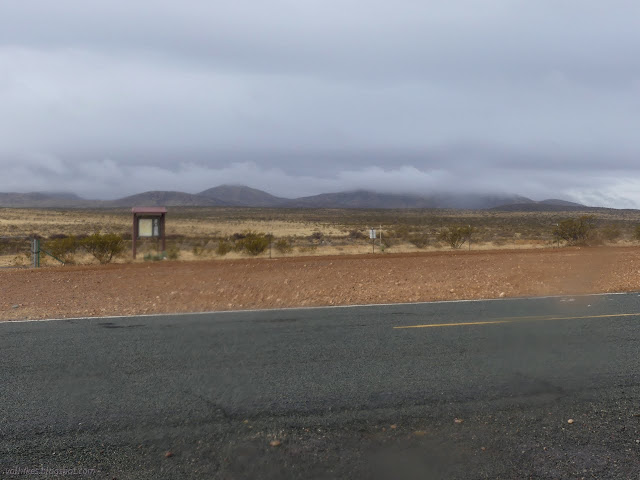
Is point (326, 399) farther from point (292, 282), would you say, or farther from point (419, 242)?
point (419, 242)

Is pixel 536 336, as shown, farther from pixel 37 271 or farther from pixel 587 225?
pixel 587 225

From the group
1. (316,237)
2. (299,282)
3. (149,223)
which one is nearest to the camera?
(299,282)

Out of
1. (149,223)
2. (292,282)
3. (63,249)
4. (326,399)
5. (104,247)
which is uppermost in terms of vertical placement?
(149,223)

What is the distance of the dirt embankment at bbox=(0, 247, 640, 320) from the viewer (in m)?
13.2

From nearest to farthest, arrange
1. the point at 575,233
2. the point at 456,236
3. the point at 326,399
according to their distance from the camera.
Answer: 1. the point at 326,399
2. the point at 456,236
3. the point at 575,233

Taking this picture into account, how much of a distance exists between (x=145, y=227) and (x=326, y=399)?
19539 millimetres

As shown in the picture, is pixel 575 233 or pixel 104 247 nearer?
pixel 104 247

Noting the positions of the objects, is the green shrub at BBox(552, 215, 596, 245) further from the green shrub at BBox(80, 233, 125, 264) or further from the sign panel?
the green shrub at BBox(80, 233, 125, 264)

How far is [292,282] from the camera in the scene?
16.5 meters

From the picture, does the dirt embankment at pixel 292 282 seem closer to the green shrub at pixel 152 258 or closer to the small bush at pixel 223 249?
the green shrub at pixel 152 258

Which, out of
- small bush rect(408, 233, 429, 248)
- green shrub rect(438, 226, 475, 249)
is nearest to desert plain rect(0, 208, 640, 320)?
green shrub rect(438, 226, 475, 249)

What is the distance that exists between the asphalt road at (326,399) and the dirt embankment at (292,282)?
3.21 meters

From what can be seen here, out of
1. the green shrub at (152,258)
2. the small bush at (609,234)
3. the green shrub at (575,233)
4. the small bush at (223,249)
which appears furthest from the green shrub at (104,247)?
the small bush at (609,234)

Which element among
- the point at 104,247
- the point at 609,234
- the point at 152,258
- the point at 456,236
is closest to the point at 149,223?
the point at 152,258
